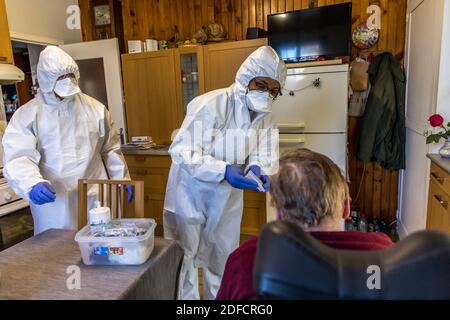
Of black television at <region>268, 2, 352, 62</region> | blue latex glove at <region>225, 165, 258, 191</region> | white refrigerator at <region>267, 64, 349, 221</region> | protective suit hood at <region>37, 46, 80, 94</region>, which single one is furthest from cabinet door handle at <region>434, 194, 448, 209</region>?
protective suit hood at <region>37, 46, 80, 94</region>

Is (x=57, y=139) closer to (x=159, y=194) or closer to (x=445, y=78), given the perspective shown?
(x=159, y=194)

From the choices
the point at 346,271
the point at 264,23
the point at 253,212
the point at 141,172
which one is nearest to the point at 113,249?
the point at 346,271

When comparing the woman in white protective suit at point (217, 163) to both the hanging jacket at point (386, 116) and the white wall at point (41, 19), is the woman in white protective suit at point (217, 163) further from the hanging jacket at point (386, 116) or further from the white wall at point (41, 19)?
the white wall at point (41, 19)

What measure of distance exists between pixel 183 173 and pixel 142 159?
4.25 ft

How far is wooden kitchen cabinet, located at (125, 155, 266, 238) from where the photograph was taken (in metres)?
2.76

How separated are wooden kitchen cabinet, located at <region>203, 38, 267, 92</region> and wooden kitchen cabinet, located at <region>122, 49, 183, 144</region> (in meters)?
0.36

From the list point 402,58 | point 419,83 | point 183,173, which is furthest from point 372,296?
point 402,58

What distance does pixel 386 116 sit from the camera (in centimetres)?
268

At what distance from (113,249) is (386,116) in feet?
8.06

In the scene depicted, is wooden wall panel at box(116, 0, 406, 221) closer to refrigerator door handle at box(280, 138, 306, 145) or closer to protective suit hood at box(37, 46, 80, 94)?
refrigerator door handle at box(280, 138, 306, 145)

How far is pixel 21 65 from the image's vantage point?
3.96 m

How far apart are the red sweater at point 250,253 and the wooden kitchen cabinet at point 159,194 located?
1.98 m

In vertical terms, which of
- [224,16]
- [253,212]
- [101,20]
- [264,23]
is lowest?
[253,212]
